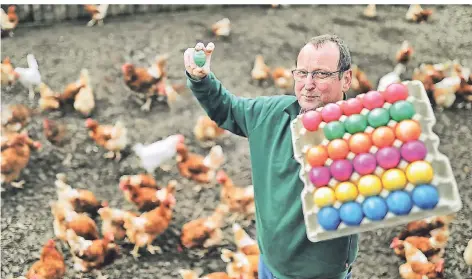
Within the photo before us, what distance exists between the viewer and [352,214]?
52.8 inches

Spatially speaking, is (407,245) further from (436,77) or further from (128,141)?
(128,141)

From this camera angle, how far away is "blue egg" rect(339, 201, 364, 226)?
1343mm

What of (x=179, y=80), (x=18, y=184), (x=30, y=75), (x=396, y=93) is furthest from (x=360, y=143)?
(x=30, y=75)

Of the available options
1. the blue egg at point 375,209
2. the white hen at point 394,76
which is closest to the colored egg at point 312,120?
the blue egg at point 375,209

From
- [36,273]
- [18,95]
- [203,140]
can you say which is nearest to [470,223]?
[203,140]

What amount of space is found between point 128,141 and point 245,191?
2.76ft

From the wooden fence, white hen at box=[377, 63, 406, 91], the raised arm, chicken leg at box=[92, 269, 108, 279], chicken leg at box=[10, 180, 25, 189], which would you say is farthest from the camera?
the wooden fence

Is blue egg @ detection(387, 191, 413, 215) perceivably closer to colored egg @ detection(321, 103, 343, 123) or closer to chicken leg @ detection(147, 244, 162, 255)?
colored egg @ detection(321, 103, 343, 123)

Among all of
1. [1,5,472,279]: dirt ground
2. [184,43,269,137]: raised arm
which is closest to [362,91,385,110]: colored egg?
[184,43,269,137]: raised arm

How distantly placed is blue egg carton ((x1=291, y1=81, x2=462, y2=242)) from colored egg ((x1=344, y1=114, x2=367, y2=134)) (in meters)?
0.01

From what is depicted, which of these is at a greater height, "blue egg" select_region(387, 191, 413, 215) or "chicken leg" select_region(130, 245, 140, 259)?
"blue egg" select_region(387, 191, 413, 215)

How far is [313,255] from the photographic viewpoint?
5.17 feet

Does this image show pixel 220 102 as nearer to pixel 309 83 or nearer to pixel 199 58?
pixel 199 58

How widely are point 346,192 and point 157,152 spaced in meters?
1.84
